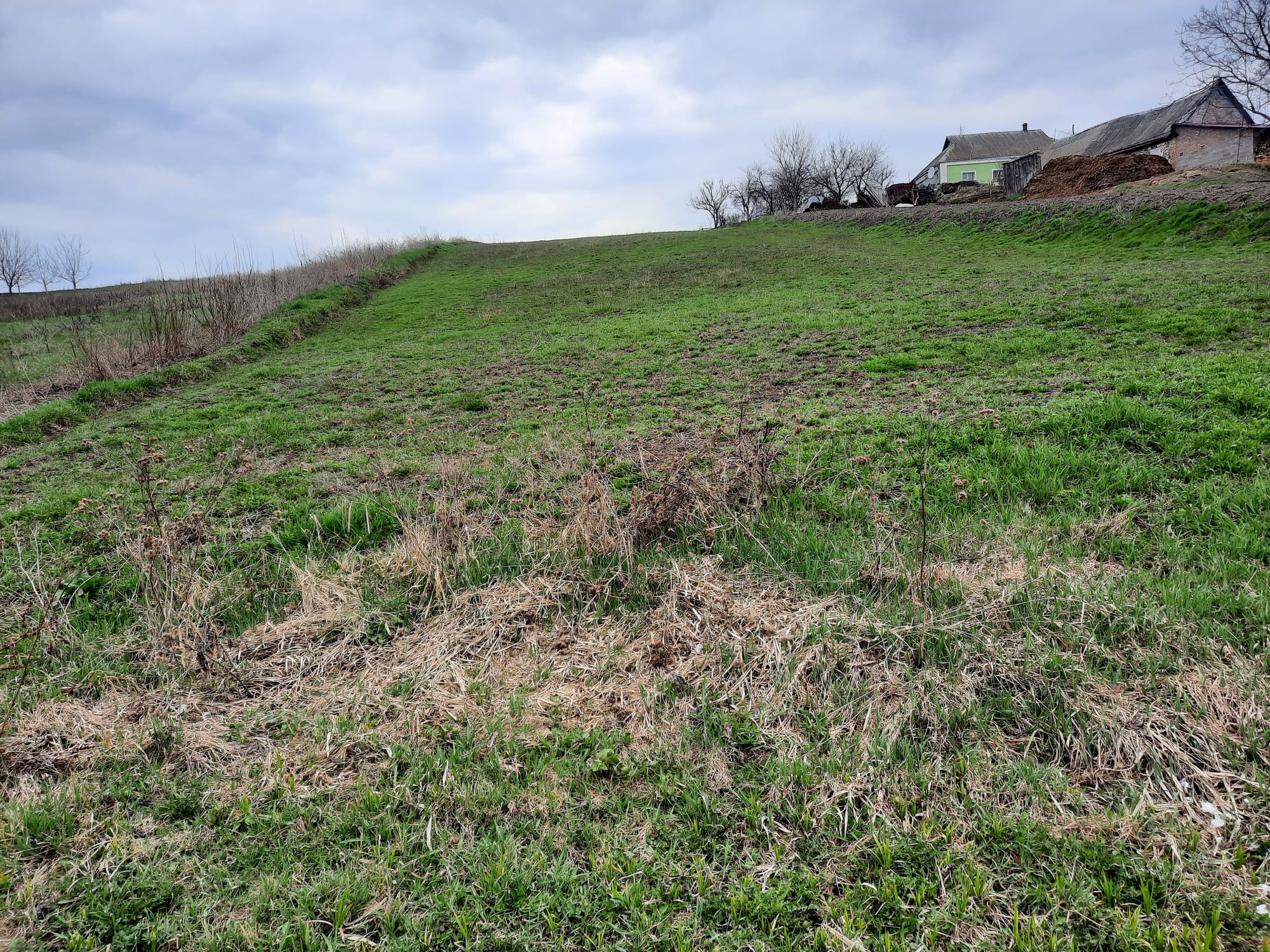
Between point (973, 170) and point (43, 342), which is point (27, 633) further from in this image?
point (973, 170)

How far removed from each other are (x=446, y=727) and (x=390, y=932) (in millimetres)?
1009

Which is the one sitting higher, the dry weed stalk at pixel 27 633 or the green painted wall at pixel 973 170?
the green painted wall at pixel 973 170

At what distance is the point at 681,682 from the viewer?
133 inches

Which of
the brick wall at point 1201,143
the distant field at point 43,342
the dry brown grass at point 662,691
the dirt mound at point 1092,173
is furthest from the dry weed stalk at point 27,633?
the brick wall at point 1201,143

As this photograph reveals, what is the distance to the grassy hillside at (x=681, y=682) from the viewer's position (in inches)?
87.7

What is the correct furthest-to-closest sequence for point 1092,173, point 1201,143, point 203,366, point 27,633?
point 1201,143 < point 1092,173 < point 203,366 < point 27,633

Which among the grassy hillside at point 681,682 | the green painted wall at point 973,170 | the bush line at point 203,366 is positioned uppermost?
the green painted wall at point 973,170

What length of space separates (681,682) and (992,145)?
72515 mm

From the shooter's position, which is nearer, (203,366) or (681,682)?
(681,682)

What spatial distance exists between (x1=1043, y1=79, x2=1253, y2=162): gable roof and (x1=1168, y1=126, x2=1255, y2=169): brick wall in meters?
0.48

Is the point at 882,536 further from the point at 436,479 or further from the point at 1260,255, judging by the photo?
the point at 1260,255

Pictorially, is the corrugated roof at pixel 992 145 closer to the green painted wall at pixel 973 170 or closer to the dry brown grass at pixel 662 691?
the green painted wall at pixel 973 170

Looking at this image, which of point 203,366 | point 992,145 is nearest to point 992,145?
point 992,145

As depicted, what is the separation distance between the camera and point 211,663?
369cm
